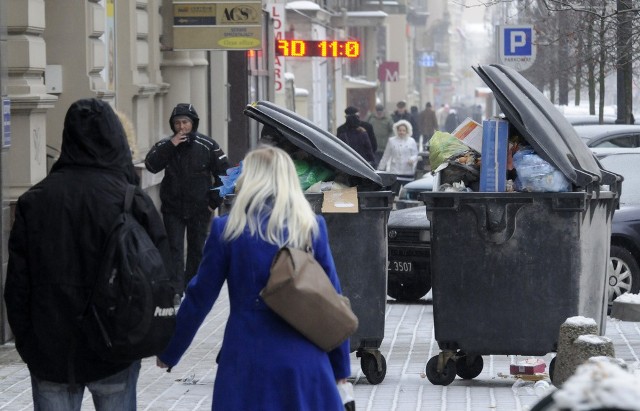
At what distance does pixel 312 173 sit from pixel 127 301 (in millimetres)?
4141

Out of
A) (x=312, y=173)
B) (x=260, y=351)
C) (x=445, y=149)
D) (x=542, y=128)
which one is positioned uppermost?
(x=542, y=128)

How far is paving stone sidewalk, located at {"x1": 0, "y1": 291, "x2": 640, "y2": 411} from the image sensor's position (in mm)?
8592

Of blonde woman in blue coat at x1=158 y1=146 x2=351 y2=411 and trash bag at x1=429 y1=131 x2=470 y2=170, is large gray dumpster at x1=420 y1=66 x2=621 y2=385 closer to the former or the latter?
trash bag at x1=429 y1=131 x2=470 y2=170

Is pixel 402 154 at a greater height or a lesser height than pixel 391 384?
greater

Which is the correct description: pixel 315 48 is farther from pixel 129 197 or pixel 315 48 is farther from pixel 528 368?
pixel 129 197

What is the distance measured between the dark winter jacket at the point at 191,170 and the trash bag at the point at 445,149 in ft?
14.0

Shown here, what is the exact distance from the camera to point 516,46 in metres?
19.4

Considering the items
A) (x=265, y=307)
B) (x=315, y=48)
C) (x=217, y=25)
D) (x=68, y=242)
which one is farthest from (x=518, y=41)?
(x=265, y=307)

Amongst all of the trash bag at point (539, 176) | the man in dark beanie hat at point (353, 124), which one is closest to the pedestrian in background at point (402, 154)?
the man in dark beanie hat at point (353, 124)

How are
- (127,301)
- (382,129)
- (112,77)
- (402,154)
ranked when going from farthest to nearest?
(382,129)
(402,154)
(112,77)
(127,301)

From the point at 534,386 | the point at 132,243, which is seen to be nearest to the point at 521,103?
the point at 534,386

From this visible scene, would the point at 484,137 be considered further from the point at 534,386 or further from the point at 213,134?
the point at 213,134

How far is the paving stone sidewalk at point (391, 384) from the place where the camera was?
28.2ft

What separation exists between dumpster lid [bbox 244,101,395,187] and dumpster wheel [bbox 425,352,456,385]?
1092 millimetres
